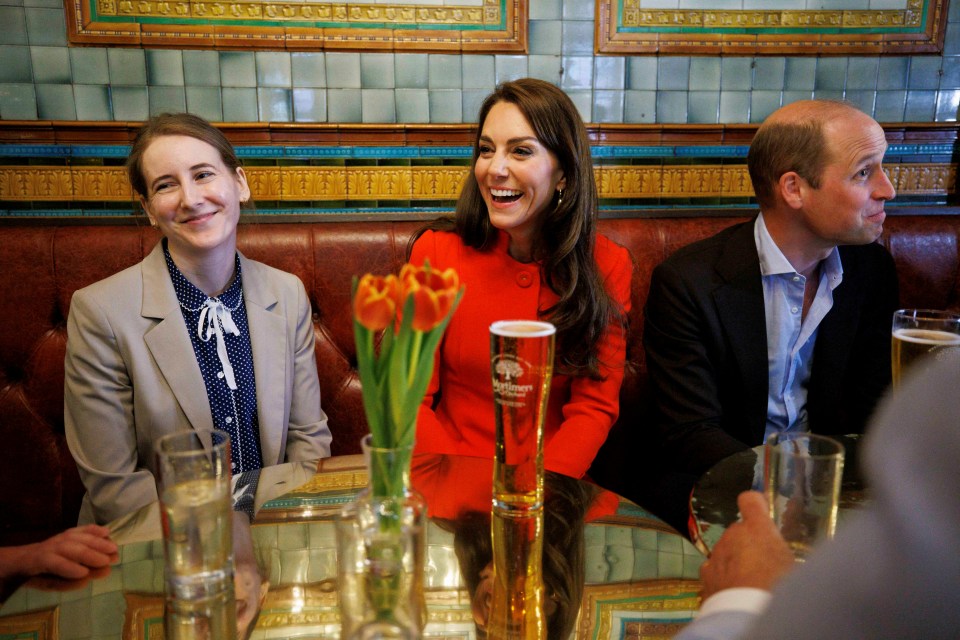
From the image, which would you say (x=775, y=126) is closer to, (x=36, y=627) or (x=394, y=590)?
(x=394, y=590)

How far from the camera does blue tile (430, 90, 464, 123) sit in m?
2.52

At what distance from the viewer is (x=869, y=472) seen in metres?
0.47

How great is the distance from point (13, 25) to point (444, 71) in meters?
1.35

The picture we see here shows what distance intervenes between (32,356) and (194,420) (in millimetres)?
650

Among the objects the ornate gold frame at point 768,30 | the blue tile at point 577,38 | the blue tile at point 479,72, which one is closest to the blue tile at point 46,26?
the blue tile at point 479,72

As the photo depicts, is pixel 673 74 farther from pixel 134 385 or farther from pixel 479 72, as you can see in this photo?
pixel 134 385

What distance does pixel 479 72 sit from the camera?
2.51 metres

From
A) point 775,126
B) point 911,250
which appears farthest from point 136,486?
point 911,250

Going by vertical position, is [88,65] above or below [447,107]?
above

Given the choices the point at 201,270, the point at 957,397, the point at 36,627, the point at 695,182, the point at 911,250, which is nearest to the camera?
the point at 957,397

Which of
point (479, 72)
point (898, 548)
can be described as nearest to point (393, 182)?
point (479, 72)

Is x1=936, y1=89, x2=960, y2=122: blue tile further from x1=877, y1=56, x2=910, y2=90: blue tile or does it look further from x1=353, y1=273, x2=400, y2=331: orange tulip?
x1=353, y1=273, x2=400, y2=331: orange tulip

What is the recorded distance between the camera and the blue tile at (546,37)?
251 cm

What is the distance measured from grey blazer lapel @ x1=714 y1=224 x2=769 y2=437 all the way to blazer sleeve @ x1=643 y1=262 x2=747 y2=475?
0.14 ft
